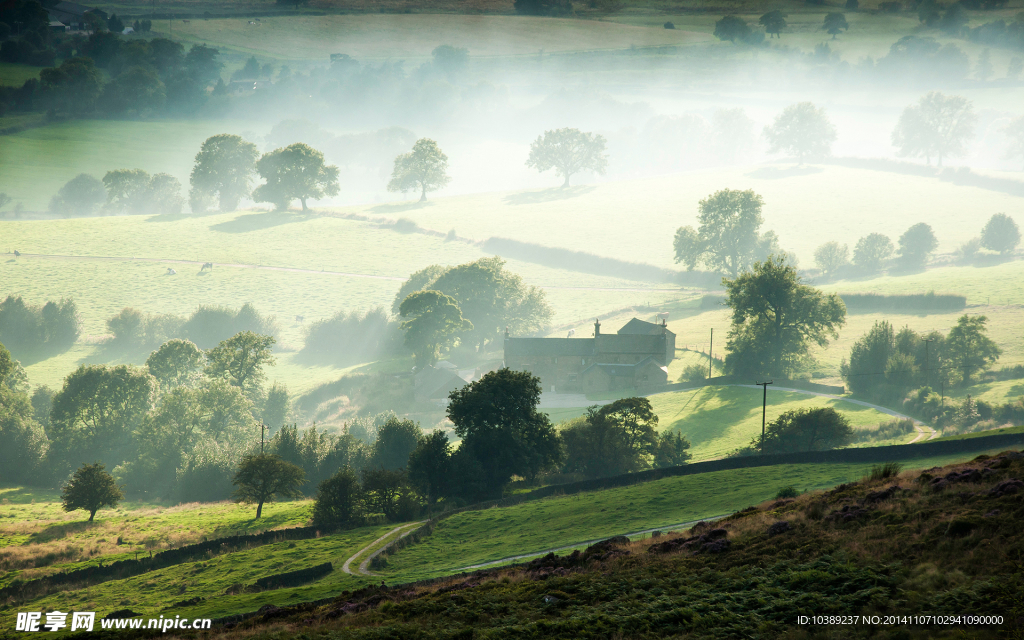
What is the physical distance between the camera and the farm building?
79125mm

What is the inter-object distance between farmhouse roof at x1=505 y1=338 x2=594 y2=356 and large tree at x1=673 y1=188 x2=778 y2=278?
3938 centimetres

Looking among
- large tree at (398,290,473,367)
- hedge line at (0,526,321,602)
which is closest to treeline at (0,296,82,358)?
large tree at (398,290,473,367)

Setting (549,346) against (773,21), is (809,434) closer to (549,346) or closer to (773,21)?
(549,346)

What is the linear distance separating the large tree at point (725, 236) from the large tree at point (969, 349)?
47349 millimetres

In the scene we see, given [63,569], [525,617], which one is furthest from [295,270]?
[525,617]

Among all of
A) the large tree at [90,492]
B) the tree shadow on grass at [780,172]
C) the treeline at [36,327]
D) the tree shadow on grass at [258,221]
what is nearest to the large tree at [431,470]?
the large tree at [90,492]

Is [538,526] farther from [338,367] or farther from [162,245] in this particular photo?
[162,245]

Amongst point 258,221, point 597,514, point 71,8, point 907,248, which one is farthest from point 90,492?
point 71,8

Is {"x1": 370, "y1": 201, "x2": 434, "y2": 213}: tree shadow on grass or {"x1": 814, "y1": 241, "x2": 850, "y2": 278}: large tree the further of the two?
{"x1": 370, "y1": 201, "x2": 434, "y2": 213}: tree shadow on grass

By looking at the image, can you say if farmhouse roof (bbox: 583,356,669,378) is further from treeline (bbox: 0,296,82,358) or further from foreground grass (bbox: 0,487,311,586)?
treeline (bbox: 0,296,82,358)

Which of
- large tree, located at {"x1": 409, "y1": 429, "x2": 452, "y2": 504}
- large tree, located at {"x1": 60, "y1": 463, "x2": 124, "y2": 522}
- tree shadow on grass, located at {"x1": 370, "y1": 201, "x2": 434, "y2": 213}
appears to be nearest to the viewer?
large tree, located at {"x1": 409, "y1": 429, "x2": 452, "y2": 504}

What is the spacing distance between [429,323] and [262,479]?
40798 millimetres

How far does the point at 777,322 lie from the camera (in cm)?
7556

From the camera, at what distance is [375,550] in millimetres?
37844
